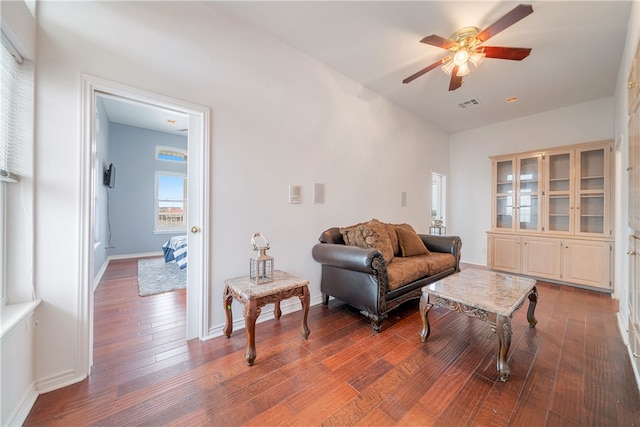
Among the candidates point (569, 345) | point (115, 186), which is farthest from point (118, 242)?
point (569, 345)

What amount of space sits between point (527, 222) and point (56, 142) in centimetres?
599

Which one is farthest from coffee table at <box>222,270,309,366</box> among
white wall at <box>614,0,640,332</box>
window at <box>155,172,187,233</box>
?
window at <box>155,172,187,233</box>

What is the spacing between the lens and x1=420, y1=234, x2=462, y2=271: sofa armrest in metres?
3.43

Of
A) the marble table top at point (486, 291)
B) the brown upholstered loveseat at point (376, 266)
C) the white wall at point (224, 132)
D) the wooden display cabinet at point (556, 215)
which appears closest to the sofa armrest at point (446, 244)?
the brown upholstered loveseat at point (376, 266)

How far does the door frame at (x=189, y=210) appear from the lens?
1638mm

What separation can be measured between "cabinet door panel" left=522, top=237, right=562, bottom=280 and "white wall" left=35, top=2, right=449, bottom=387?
7.78 feet

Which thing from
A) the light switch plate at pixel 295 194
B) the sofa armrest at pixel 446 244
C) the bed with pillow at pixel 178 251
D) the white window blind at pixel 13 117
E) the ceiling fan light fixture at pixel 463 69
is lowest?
the bed with pillow at pixel 178 251

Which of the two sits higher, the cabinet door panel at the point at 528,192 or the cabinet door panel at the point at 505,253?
the cabinet door panel at the point at 528,192

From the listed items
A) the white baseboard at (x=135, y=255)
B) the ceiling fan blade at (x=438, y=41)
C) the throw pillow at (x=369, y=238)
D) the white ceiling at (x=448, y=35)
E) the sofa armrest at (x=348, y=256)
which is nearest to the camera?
the ceiling fan blade at (x=438, y=41)

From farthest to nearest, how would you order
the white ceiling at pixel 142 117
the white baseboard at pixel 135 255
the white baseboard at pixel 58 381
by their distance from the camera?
1. the white baseboard at pixel 135 255
2. the white ceiling at pixel 142 117
3. the white baseboard at pixel 58 381

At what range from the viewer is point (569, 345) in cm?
206

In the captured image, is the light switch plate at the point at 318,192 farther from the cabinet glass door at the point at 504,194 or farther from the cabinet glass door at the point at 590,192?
the cabinet glass door at the point at 590,192

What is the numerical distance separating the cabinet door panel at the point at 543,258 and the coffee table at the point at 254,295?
409 cm

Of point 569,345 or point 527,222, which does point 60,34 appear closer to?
point 569,345
